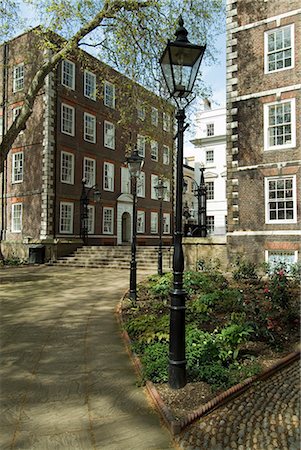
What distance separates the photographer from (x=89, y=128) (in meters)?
25.6

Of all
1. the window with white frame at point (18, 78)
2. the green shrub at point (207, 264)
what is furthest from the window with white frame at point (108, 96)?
the green shrub at point (207, 264)

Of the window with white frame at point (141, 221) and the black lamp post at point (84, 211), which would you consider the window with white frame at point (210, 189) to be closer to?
the window with white frame at point (141, 221)

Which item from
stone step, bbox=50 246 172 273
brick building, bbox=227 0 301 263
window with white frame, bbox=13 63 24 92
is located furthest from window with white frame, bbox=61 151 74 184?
brick building, bbox=227 0 301 263

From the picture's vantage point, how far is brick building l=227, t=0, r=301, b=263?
14.1 m

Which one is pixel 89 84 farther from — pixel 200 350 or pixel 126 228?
pixel 200 350

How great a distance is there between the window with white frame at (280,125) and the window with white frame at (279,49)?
5.05 feet

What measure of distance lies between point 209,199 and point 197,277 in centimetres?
3497

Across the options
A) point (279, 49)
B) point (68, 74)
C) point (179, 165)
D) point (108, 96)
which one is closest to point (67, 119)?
point (68, 74)

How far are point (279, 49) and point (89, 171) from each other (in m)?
15.2

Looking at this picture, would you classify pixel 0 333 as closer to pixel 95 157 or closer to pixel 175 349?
pixel 175 349

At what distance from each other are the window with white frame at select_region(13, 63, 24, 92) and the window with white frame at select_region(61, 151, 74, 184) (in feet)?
17.4

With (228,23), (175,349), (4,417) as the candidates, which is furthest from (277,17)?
(4,417)

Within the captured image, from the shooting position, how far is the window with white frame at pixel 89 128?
82.8 ft

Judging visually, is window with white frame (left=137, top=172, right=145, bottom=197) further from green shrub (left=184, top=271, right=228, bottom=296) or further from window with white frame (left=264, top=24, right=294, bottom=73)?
green shrub (left=184, top=271, right=228, bottom=296)
